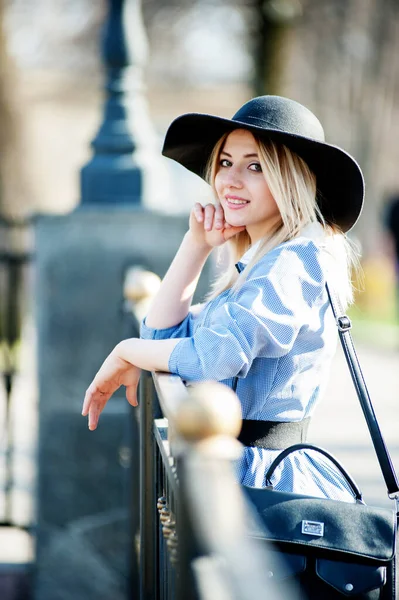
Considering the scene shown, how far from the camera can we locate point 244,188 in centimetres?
246

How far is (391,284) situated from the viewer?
19297 mm

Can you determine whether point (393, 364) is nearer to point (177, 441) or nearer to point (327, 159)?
point (327, 159)

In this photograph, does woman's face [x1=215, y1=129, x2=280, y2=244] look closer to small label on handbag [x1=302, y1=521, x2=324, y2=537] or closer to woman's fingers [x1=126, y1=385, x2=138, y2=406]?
woman's fingers [x1=126, y1=385, x2=138, y2=406]

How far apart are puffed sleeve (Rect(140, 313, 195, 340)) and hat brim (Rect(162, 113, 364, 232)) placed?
1.59 ft

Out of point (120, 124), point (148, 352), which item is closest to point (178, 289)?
point (148, 352)

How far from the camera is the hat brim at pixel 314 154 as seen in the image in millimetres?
2365

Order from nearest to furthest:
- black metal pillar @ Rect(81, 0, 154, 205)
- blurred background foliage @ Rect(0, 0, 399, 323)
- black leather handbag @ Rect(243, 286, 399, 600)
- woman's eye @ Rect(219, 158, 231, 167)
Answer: black leather handbag @ Rect(243, 286, 399, 600) → woman's eye @ Rect(219, 158, 231, 167) → black metal pillar @ Rect(81, 0, 154, 205) → blurred background foliage @ Rect(0, 0, 399, 323)

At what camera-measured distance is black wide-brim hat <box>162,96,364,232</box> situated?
236 centimetres

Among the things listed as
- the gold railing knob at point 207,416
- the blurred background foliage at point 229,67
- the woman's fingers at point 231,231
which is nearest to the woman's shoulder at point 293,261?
the woman's fingers at point 231,231

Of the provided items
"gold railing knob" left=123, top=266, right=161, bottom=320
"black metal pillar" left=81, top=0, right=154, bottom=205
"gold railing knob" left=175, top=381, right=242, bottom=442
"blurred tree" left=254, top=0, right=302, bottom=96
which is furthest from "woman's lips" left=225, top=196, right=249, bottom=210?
"blurred tree" left=254, top=0, right=302, bottom=96

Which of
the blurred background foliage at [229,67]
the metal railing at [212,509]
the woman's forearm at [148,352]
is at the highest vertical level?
the blurred background foliage at [229,67]

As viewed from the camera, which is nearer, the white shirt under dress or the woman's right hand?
the white shirt under dress

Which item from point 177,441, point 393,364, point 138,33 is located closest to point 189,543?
point 177,441

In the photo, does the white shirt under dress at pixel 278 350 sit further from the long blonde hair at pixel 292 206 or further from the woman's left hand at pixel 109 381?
the woman's left hand at pixel 109 381
